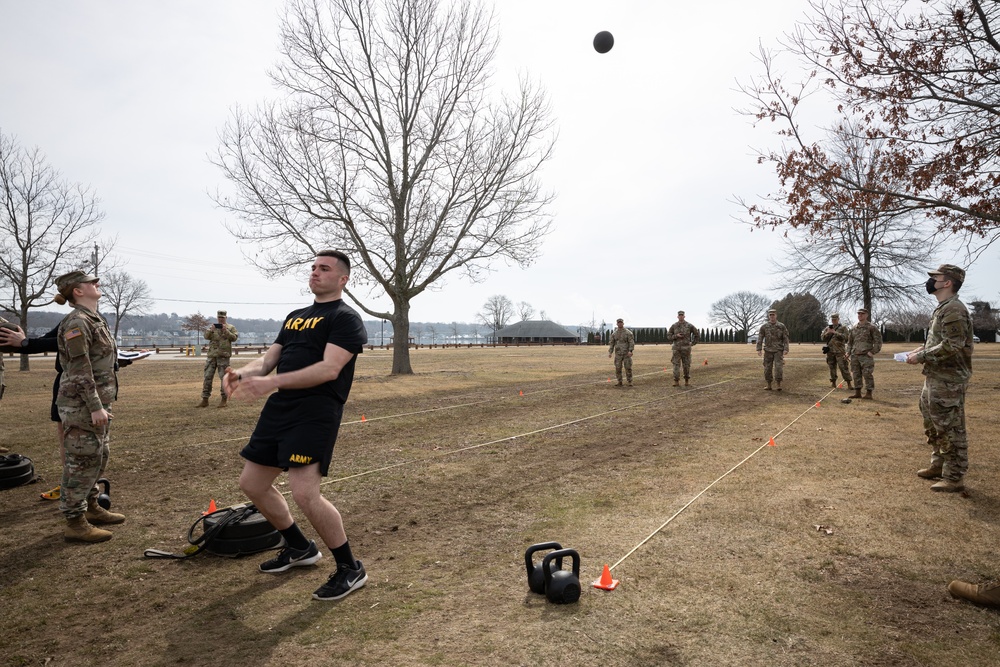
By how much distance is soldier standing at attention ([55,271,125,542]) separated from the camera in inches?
190

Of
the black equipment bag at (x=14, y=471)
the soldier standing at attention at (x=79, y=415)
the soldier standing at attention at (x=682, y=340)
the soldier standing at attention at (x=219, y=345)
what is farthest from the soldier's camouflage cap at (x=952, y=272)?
the soldier standing at attention at (x=219, y=345)

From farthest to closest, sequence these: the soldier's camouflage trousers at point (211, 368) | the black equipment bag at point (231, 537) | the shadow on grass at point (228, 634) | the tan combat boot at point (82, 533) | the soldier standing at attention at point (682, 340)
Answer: the soldier standing at attention at point (682, 340) < the soldier's camouflage trousers at point (211, 368) < the tan combat boot at point (82, 533) < the black equipment bag at point (231, 537) < the shadow on grass at point (228, 634)

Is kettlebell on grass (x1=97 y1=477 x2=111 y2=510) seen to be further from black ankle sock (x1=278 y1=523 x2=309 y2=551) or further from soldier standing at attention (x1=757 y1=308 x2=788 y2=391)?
soldier standing at attention (x1=757 y1=308 x2=788 y2=391)

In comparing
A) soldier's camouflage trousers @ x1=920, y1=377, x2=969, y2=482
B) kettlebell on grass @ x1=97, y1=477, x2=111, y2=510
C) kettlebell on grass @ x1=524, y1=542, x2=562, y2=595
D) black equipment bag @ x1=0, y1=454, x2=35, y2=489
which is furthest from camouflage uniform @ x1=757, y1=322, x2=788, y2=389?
black equipment bag @ x1=0, y1=454, x2=35, y2=489

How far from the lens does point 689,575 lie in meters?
4.13

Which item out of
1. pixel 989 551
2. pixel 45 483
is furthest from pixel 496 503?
pixel 45 483

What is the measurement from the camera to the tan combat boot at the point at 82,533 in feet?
15.7

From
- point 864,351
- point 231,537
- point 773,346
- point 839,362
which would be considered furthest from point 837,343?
point 231,537

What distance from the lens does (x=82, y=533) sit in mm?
4781

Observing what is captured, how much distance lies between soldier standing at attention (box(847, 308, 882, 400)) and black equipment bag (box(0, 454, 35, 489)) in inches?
638

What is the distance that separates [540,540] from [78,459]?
3960 millimetres

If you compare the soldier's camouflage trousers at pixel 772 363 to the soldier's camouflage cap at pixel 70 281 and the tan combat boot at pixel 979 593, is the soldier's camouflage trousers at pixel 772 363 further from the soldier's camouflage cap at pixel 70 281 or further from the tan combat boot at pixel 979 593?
the soldier's camouflage cap at pixel 70 281

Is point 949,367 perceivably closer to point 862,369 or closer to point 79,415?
point 79,415

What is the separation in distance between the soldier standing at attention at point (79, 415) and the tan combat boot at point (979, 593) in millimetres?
6325
